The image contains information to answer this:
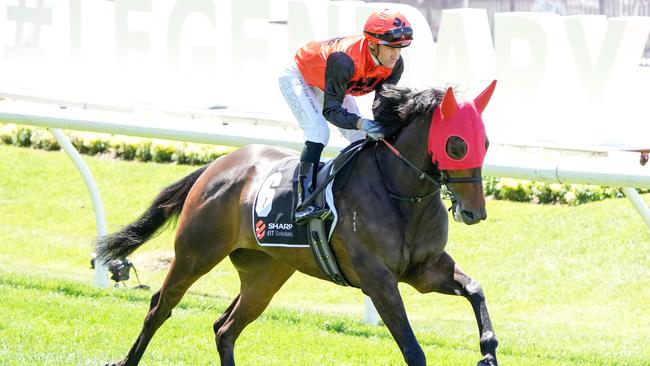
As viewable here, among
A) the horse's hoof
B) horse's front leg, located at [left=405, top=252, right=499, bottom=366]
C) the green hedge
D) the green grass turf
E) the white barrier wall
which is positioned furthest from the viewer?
the green hedge

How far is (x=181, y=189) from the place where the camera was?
729 centimetres

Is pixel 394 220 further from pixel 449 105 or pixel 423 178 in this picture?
pixel 449 105

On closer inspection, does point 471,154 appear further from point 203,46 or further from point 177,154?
point 177,154

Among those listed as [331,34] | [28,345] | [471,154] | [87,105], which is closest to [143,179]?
[87,105]

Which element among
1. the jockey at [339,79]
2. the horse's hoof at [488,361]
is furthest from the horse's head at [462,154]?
the horse's hoof at [488,361]

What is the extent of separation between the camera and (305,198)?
6262 mm

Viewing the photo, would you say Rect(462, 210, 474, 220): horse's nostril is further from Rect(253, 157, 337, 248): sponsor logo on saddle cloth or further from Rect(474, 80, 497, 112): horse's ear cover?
Rect(253, 157, 337, 248): sponsor logo on saddle cloth

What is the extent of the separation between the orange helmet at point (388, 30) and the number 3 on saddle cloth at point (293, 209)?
55 centimetres

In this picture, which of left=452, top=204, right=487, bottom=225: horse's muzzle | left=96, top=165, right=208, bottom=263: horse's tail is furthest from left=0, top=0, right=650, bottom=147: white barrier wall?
left=452, top=204, right=487, bottom=225: horse's muzzle

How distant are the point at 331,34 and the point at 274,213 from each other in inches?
155

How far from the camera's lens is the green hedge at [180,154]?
40.7 feet

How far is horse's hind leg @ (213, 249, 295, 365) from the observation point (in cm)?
679

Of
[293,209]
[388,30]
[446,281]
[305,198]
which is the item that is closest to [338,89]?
[388,30]

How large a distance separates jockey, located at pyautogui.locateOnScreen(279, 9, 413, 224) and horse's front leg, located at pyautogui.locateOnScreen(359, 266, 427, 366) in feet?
1.51
